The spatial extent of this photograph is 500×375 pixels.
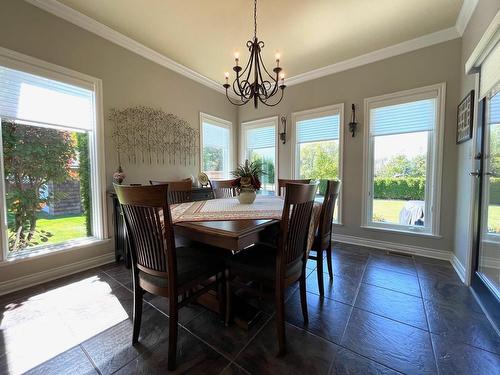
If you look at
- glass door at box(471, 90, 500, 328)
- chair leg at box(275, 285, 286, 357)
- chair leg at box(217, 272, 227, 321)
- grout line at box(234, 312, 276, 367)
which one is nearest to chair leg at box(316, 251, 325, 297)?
grout line at box(234, 312, 276, 367)

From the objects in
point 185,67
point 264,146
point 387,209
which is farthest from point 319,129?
point 185,67

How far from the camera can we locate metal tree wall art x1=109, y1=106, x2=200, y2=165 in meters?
2.79

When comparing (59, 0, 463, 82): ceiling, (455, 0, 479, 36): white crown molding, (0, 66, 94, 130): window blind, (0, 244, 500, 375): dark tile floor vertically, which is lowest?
(0, 244, 500, 375): dark tile floor

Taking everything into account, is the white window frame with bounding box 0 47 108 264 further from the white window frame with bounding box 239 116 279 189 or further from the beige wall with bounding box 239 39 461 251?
the beige wall with bounding box 239 39 461 251

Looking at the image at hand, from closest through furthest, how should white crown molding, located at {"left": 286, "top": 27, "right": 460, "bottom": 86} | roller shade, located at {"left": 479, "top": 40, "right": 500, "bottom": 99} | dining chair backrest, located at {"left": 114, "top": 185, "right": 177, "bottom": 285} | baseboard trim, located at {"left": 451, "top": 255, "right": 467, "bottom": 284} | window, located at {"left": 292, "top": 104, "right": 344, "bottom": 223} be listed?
dining chair backrest, located at {"left": 114, "top": 185, "right": 177, "bottom": 285}, roller shade, located at {"left": 479, "top": 40, "right": 500, "bottom": 99}, baseboard trim, located at {"left": 451, "top": 255, "right": 467, "bottom": 284}, white crown molding, located at {"left": 286, "top": 27, "right": 460, "bottom": 86}, window, located at {"left": 292, "top": 104, "right": 344, "bottom": 223}

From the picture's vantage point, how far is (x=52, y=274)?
7.41 ft

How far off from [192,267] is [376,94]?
337cm

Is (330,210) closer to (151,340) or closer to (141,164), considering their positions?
(151,340)

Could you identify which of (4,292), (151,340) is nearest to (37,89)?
(4,292)

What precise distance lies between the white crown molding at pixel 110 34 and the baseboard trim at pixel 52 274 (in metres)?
2.64

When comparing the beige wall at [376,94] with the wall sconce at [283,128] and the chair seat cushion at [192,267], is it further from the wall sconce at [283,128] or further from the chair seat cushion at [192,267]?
the chair seat cushion at [192,267]

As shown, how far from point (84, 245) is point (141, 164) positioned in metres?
1.19

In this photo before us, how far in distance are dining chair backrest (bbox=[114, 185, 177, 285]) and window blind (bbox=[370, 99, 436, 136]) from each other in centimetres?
321

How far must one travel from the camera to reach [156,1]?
7.08 ft
